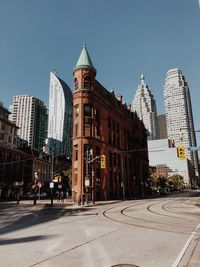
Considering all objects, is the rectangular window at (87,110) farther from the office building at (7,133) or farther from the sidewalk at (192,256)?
the sidewalk at (192,256)

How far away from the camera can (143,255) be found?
8.30 m

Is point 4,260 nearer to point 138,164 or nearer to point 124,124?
point 124,124

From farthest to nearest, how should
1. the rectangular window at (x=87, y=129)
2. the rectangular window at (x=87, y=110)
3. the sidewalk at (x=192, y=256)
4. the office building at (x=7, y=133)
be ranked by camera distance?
the office building at (x=7, y=133) < the rectangular window at (x=87, y=110) < the rectangular window at (x=87, y=129) < the sidewalk at (x=192, y=256)

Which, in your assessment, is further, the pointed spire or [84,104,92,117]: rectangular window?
the pointed spire

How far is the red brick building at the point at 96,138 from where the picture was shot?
47147 millimetres

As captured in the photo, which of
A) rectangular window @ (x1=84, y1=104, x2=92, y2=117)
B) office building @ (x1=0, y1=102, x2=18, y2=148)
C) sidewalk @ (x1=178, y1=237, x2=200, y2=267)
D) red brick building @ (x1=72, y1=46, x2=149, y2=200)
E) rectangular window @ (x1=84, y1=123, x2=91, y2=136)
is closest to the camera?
sidewalk @ (x1=178, y1=237, x2=200, y2=267)

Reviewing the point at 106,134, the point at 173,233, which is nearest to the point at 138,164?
the point at 106,134

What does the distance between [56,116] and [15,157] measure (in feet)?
407

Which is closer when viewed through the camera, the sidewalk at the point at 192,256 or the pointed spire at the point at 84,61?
the sidewalk at the point at 192,256

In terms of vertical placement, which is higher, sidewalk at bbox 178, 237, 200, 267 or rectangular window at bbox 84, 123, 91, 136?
rectangular window at bbox 84, 123, 91, 136

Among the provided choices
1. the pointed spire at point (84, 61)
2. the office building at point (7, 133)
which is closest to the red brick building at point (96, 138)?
the pointed spire at point (84, 61)

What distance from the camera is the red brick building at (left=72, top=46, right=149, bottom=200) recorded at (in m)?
47.1

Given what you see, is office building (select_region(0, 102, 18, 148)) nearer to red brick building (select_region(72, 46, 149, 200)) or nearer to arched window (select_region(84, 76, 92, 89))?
red brick building (select_region(72, 46, 149, 200))

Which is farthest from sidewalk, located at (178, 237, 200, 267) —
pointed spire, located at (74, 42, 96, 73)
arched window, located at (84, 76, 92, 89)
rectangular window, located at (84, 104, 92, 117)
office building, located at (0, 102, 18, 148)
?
office building, located at (0, 102, 18, 148)
